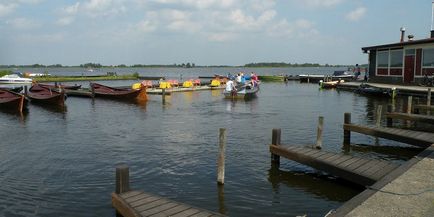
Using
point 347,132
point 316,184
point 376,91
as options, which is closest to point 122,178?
point 316,184

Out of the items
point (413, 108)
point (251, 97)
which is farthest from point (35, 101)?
point (413, 108)

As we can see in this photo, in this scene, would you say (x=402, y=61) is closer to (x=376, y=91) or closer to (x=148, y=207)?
(x=376, y=91)

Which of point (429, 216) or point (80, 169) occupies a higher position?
point (429, 216)

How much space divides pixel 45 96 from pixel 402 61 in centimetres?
3343

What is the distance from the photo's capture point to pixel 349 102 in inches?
1384

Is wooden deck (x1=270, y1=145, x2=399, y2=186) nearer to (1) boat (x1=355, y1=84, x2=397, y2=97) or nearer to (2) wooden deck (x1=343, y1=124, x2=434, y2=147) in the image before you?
(2) wooden deck (x1=343, y1=124, x2=434, y2=147)

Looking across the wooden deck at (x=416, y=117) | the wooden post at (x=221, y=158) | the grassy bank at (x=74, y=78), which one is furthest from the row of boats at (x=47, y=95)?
the grassy bank at (x=74, y=78)

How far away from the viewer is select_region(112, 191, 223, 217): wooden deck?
25.3 ft

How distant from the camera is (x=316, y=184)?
38.4ft

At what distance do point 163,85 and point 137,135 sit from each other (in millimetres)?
28215

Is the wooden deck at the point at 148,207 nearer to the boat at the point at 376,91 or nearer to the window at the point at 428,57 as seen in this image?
the boat at the point at 376,91

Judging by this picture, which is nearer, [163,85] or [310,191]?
[310,191]

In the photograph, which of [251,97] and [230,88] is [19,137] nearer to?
[230,88]

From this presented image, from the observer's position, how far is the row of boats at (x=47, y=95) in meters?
31.0
